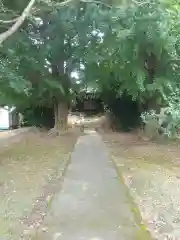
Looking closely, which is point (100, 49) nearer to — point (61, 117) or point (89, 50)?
point (89, 50)

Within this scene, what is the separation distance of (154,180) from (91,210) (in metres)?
3.10

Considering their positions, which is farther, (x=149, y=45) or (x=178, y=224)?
(x=149, y=45)

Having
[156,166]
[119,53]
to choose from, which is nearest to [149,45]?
[119,53]

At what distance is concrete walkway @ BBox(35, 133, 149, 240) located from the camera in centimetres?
550

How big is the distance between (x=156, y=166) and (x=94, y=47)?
21.5 ft

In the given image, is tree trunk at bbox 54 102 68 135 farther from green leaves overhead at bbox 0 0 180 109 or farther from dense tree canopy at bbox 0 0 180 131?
green leaves overhead at bbox 0 0 180 109

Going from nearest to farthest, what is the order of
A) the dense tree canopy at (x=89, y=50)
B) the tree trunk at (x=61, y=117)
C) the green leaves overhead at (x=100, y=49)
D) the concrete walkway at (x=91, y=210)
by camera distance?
1. the concrete walkway at (x=91, y=210)
2. the dense tree canopy at (x=89, y=50)
3. the green leaves overhead at (x=100, y=49)
4. the tree trunk at (x=61, y=117)

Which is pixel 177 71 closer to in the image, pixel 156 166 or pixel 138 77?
pixel 138 77

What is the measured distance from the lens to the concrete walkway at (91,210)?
550 centimetres

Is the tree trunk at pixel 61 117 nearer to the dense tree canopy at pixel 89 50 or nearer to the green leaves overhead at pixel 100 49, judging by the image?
the dense tree canopy at pixel 89 50

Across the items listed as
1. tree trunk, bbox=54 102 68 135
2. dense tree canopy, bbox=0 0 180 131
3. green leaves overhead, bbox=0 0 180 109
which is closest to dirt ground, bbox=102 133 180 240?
dense tree canopy, bbox=0 0 180 131

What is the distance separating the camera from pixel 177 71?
14.3 metres

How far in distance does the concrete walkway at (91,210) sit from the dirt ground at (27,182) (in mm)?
283

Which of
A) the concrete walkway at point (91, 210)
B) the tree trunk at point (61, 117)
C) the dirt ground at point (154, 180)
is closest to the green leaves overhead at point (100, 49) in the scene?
the tree trunk at point (61, 117)
